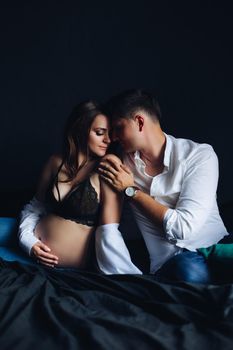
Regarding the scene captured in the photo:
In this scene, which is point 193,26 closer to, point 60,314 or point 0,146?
point 0,146

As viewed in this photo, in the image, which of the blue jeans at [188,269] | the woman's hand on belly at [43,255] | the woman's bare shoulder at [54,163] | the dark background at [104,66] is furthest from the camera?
the dark background at [104,66]

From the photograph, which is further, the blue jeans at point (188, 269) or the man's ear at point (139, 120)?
the man's ear at point (139, 120)

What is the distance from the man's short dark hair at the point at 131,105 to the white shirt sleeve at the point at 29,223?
1.75 ft

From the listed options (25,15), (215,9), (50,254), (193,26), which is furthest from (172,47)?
(50,254)

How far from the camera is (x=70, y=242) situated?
1.70 metres

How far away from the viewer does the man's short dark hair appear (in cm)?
169

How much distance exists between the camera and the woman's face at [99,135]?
1703 millimetres

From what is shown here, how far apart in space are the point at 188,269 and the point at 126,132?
0.58 meters

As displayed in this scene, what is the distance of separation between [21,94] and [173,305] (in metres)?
1.67

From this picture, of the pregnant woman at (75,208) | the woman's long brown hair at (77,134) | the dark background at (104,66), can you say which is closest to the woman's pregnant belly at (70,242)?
the pregnant woman at (75,208)

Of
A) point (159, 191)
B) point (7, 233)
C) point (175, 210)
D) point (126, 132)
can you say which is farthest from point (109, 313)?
point (7, 233)

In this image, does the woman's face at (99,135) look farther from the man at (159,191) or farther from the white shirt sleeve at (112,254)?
the white shirt sleeve at (112,254)

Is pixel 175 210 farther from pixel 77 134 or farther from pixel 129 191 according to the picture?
pixel 77 134

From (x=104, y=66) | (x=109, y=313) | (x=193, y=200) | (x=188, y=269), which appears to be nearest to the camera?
(x=109, y=313)
